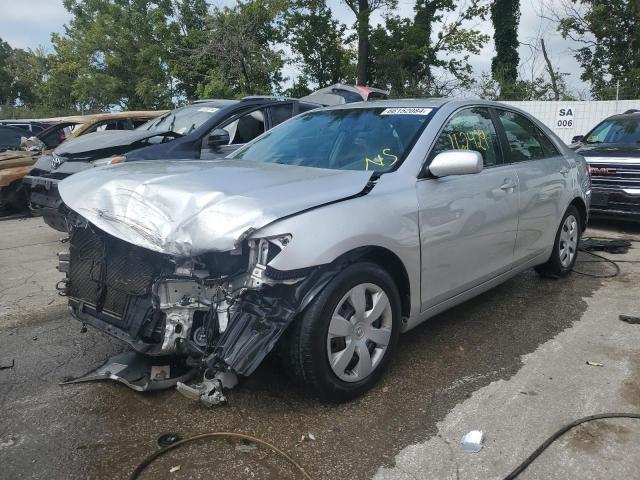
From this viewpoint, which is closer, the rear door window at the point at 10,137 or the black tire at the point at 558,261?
the black tire at the point at 558,261

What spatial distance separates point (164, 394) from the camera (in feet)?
10.2

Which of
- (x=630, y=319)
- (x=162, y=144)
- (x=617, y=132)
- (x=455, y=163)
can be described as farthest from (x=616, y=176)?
(x=162, y=144)

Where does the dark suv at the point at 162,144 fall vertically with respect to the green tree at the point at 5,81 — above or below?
below

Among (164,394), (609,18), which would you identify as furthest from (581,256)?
(609,18)

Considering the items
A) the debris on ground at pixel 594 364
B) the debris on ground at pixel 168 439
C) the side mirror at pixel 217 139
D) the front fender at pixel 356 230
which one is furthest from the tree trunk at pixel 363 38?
the debris on ground at pixel 168 439

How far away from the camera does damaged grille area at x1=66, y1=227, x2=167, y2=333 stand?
2.83 meters

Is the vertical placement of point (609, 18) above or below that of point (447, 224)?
above

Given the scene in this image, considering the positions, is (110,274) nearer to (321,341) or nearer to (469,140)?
(321,341)

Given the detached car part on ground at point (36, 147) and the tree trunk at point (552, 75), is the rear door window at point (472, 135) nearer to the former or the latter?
the detached car part on ground at point (36, 147)

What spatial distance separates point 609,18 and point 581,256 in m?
26.1

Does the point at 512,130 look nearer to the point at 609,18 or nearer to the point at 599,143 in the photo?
the point at 599,143

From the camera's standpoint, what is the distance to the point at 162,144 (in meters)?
6.39

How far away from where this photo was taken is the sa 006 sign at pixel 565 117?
17125 mm

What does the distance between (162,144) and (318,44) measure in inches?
883
